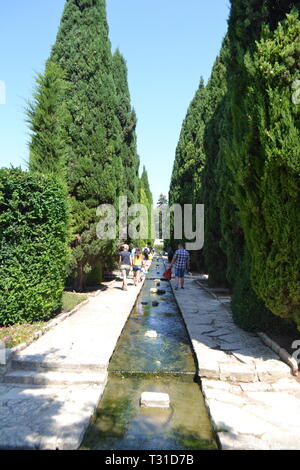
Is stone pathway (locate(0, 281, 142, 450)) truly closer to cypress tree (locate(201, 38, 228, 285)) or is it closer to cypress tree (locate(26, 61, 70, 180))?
cypress tree (locate(26, 61, 70, 180))

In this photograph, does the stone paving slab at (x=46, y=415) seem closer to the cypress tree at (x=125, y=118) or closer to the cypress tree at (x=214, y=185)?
the cypress tree at (x=214, y=185)

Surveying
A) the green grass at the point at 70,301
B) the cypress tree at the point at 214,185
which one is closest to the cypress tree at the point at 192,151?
the cypress tree at the point at 214,185

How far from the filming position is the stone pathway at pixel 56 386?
292 cm

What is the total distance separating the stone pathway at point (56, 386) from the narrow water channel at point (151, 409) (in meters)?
0.17

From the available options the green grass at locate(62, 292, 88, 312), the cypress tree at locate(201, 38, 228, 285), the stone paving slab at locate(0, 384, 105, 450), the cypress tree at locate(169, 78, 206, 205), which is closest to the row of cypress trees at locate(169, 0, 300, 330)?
the stone paving slab at locate(0, 384, 105, 450)

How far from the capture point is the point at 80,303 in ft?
28.5

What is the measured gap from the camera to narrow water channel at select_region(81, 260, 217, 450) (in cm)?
298

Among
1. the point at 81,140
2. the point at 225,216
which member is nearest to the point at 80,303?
the point at 225,216

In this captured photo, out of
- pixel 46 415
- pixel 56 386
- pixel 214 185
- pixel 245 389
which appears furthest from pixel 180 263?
pixel 46 415

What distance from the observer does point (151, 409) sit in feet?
11.6

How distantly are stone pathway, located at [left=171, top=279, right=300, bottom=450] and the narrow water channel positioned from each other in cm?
17

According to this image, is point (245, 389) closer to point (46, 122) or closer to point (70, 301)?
point (70, 301)
